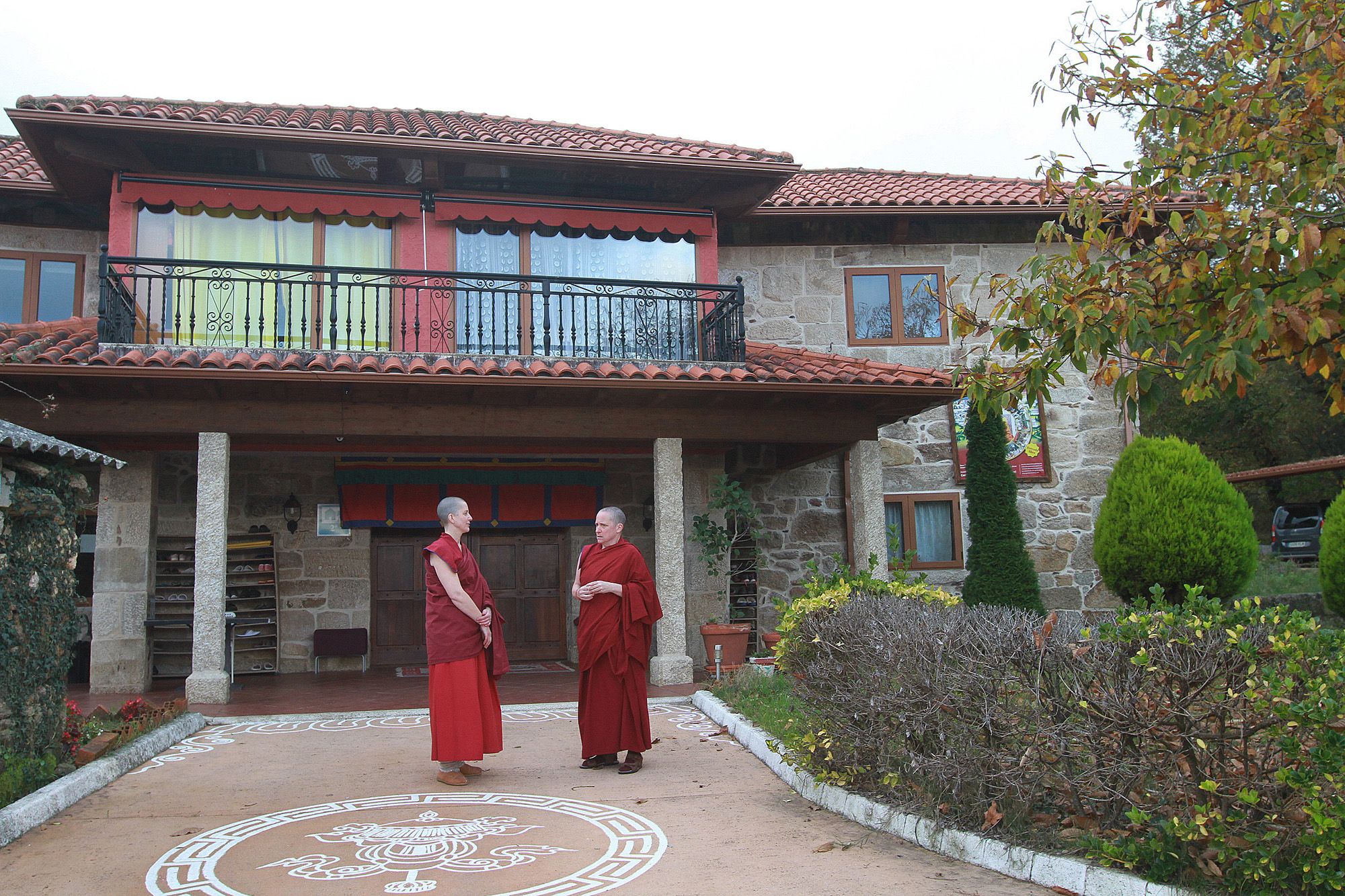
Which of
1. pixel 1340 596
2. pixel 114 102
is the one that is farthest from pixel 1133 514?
pixel 114 102

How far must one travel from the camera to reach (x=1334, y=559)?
11.7m

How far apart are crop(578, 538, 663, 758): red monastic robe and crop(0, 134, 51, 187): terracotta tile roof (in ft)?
27.3

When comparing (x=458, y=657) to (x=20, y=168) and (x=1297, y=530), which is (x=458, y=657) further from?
(x=1297, y=530)

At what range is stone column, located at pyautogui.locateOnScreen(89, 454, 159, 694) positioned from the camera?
9703 mm

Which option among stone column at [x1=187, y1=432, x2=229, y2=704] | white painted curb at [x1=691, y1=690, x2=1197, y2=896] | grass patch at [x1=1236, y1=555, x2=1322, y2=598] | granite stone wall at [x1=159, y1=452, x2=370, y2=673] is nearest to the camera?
white painted curb at [x1=691, y1=690, x2=1197, y2=896]

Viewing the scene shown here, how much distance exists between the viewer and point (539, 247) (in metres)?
11.4

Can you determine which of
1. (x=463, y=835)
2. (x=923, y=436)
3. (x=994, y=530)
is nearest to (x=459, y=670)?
(x=463, y=835)

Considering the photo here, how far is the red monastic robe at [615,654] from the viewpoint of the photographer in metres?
5.94

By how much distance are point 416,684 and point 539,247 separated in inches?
199

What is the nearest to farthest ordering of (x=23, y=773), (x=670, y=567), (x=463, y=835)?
1. (x=463, y=835)
2. (x=23, y=773)
3. (x=670, y=567)

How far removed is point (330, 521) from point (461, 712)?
6.59 m

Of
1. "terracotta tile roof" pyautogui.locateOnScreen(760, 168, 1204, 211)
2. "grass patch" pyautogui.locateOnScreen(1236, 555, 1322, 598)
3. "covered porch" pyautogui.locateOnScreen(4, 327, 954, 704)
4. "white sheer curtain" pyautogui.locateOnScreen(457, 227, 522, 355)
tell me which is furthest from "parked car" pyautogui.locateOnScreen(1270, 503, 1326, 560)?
"white sheer curtain" pyautogui.locateOnScreen(457, 227, 522, 355)

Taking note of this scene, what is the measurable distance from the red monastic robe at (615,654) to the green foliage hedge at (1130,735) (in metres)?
1.46

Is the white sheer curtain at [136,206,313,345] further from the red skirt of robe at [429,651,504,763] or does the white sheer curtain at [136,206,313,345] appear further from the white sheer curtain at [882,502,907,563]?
the white sheer curtain at [882,502,907,563]
